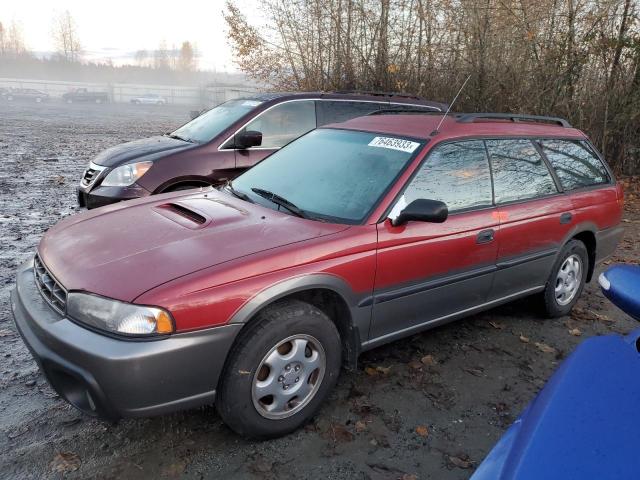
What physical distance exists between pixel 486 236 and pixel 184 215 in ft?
6.77

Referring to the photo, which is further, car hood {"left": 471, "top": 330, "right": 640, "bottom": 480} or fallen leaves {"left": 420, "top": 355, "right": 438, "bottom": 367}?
fallen leaves {"left": 420, "top": 355, "right": 438, "bottom": 367}

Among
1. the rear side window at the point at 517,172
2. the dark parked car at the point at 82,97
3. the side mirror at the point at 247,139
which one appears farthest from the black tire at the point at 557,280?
the dark parked car at the point at 82,97

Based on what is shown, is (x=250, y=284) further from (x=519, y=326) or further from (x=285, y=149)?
(x=519, y=326)

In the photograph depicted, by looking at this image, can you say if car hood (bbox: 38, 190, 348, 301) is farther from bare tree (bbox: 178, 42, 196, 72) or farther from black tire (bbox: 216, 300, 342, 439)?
bare tree (bbox: 178, 42, 196, 72)

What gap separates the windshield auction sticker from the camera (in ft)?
11.4

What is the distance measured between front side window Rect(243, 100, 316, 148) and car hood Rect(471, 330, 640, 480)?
4.98 metres

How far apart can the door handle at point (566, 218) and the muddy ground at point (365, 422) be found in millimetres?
881

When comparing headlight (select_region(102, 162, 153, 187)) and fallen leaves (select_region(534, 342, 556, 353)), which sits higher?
headlight (select_region(102, 162, 153, 187))

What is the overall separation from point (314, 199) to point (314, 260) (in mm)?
656

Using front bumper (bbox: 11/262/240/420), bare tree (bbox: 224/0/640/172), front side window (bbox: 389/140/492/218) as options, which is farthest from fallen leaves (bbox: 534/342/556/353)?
bare tree (bbox: 224/0/640/172)

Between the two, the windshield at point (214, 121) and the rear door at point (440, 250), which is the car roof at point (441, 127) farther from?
the windshield at point (214, 121)

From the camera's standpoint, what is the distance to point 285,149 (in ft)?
13.4

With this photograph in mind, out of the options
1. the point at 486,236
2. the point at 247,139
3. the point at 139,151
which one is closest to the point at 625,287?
the point at 486,236

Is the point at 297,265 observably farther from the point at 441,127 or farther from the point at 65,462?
the point at 441,127
